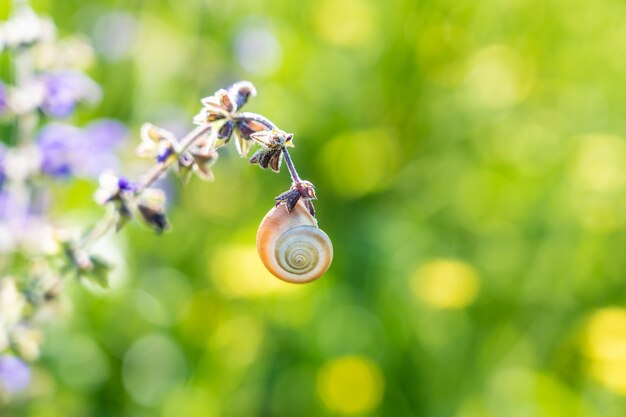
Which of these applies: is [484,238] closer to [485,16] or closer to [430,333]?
[430,333]

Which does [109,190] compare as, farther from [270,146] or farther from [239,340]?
[239,340]

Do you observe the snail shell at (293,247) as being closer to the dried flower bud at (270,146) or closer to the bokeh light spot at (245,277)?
the dried flower bud at (270,146)

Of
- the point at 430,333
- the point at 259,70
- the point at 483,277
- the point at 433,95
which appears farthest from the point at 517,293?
the point at 259,70

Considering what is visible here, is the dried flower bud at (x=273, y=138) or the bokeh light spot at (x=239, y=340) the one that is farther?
the bokeh light spot at (x=239, y=340)

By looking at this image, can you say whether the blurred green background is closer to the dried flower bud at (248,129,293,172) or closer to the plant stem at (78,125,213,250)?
the plant stem at (78,125,213,250)

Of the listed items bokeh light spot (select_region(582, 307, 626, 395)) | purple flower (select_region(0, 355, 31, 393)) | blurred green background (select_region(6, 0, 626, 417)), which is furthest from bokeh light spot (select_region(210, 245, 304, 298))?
purple flower (select_region(0, 355, 31, 393))

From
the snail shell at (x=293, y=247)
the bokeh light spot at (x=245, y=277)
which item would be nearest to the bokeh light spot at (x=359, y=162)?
the bokeh light spot at (x=245, y=277)
